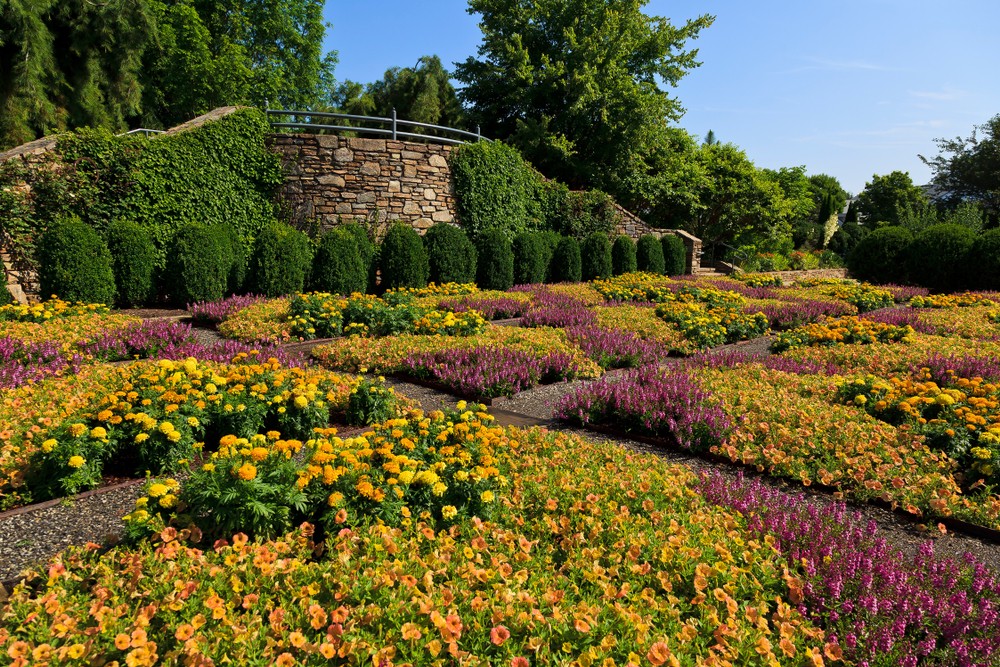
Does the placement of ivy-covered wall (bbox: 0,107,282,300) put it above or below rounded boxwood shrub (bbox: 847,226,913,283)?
above

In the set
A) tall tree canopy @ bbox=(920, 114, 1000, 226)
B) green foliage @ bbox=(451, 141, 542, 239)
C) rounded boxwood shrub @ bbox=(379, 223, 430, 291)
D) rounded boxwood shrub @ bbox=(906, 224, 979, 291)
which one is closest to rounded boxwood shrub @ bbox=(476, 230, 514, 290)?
green foliage @ bbox=(451, 141, 542, 239)

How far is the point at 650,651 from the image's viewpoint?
6.18ft

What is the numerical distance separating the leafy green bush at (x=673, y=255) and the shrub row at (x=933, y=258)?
202 inches

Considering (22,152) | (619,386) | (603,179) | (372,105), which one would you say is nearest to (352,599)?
(619,386)

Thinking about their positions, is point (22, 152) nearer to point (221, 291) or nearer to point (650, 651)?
point (221, 291)

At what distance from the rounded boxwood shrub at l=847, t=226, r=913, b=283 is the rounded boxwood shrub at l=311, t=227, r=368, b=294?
15.3 meters

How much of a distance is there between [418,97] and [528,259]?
14.3m

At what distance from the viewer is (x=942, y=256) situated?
1673cm

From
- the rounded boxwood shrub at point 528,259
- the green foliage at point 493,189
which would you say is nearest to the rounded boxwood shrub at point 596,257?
the green foliage at point 493,189

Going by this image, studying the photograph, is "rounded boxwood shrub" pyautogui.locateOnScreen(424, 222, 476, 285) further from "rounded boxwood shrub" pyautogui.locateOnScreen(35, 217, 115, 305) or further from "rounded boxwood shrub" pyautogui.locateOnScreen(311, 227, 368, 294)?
"rounded boxwood shrub" pyautogui.locateOnScreen(35, 217, 115, 305)

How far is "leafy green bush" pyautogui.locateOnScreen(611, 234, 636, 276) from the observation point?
18.6m

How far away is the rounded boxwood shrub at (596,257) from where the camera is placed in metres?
17.7

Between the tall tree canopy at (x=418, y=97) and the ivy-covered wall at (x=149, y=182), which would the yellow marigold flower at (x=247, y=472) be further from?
the tall tree canopy at (x=418, y=97)

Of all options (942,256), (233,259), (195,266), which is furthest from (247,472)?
(942,256)
